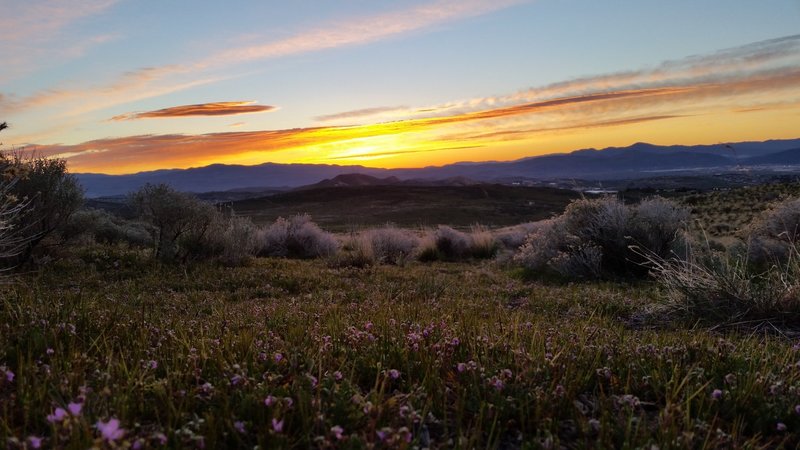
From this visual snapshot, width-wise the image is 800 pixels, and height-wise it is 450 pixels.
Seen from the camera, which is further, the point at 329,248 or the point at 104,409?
the point at 329,248

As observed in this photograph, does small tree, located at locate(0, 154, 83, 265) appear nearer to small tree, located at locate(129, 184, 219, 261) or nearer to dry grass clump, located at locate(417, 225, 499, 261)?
small tree, located at locate(129, 184, 219, 261)

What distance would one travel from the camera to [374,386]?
332 cm

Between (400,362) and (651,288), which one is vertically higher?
(400,362)

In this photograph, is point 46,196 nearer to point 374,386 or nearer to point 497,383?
point 374,386

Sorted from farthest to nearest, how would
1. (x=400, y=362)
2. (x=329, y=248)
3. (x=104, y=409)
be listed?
(x=329, y=248)
(x=400, y=362)
(x=104, y=409)

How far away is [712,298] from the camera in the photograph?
6.86m

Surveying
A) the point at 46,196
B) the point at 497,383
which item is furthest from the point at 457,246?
the point at 497,383

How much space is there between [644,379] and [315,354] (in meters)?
2.03

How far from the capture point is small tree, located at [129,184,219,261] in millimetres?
14648

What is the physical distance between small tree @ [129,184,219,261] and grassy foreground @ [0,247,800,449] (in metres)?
9.77

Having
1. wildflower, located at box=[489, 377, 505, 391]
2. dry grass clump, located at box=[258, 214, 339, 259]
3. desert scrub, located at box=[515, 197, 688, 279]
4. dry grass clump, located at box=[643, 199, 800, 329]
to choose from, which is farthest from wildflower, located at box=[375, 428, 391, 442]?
dry grass clump, located at box=[258, 214, 339, 259]

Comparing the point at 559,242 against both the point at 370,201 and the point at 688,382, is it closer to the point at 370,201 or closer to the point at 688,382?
the point at 688,382

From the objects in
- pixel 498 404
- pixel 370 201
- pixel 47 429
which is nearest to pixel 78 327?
pixel 47 429

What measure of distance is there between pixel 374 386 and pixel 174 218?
13024 mm
